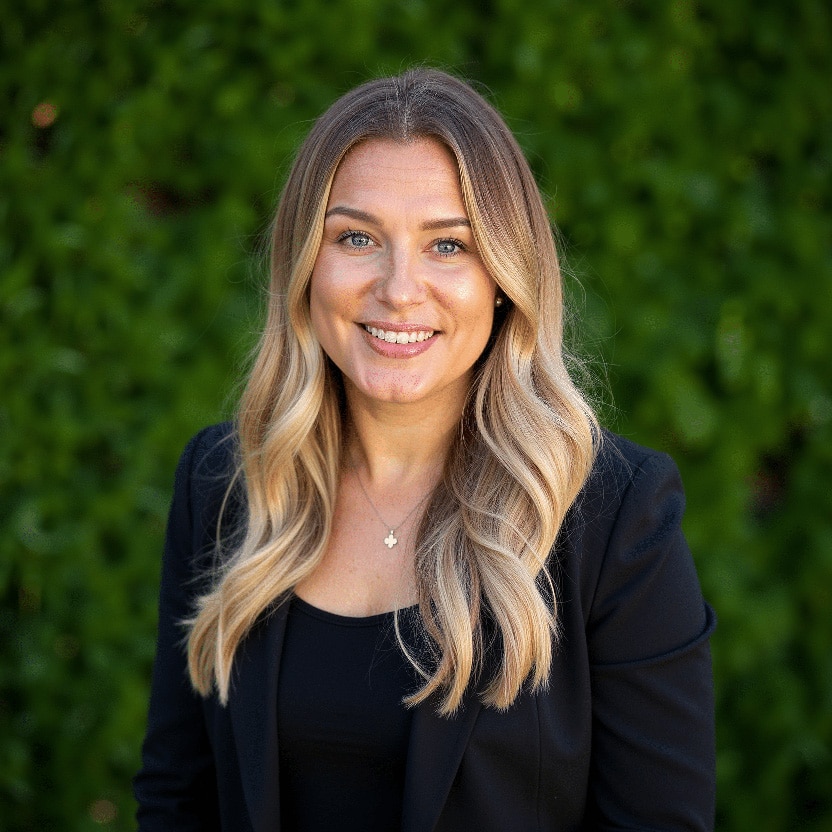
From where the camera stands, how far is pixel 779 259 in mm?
3068

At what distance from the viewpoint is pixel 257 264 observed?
2.98 meters

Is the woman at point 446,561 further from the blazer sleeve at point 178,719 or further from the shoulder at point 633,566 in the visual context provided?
the blazer sleeve at point 178,719

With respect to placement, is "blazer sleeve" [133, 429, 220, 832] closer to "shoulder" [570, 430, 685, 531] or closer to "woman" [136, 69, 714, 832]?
"woman" [136, 69, 714, 832]

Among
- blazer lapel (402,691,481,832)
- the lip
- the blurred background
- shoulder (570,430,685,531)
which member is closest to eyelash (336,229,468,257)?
the lip

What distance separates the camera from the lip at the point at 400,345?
6.22 feet

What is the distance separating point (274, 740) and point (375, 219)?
1028 millimetres

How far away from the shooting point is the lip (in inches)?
74.6

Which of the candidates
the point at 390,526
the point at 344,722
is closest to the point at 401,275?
the point at 390,526

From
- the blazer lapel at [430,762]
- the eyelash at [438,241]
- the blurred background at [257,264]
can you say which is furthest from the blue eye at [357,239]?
the blurred background at [257,264]

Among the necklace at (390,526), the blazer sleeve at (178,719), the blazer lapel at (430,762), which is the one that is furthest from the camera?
the blazer sleeve at (178,719)

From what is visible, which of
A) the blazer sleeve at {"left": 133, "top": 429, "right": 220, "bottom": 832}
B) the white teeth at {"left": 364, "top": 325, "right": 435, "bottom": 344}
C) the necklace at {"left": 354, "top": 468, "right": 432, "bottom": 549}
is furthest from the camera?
the blazer sleeve at {"left": 133, "top": 429, "right": 220, "bottom": 832}

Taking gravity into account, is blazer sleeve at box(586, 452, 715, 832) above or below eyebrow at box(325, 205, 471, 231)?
below

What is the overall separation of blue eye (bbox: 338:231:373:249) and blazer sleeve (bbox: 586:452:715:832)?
0.70 metres

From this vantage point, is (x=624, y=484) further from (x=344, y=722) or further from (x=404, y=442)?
(x=344, y=722)
